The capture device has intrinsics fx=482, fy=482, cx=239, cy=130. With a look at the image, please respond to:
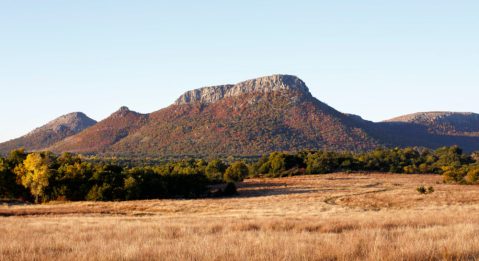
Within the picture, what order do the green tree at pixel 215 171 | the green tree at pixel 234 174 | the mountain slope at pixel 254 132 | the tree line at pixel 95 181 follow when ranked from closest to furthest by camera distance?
the tree line at pixel 95 181 < the green tree at pixel 215 171 < the green tree at pixel 234 174 < the mountain slope at pixel 254 132

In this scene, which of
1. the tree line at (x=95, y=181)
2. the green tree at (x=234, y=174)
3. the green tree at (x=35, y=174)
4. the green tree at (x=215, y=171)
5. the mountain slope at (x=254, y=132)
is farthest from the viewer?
the mountain slope at (x=254, y=132)

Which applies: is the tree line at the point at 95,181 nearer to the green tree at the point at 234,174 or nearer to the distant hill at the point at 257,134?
the green tree at the point at 234,174

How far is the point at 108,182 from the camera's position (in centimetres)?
6350

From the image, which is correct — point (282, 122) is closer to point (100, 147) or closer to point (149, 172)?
point (100, 147)

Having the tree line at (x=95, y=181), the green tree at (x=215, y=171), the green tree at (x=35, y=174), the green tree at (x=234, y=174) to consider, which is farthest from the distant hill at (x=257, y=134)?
the green tree at (x=35, y=174)

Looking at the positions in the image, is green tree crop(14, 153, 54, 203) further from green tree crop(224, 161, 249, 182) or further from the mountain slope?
the mountain slope

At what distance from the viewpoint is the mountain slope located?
168750 mm

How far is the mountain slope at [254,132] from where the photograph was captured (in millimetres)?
168750

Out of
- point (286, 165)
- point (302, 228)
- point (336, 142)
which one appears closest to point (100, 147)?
point (336, 142)

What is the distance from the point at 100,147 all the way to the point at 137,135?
16297 mm

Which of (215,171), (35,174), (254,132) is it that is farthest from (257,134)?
(35,174)

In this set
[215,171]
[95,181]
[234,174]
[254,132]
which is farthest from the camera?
[254,132]

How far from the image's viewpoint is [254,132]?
176 metres

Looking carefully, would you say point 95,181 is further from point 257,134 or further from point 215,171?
point 257,134
